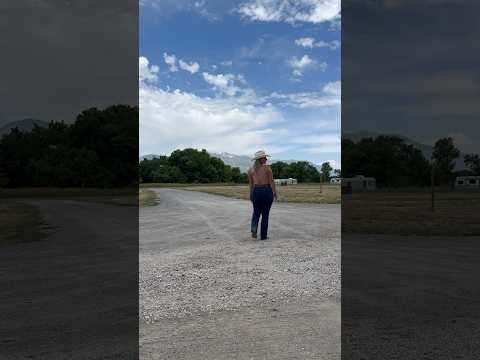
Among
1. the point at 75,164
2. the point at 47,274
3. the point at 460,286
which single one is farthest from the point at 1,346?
the point at 75,164

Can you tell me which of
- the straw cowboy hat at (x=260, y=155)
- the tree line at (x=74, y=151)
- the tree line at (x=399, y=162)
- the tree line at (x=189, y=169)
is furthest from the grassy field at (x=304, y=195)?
the tree line at (x=189, y=169)

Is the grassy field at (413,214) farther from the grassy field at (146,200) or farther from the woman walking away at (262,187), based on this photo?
the grassy field at (146,200)

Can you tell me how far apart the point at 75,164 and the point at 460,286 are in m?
15.1

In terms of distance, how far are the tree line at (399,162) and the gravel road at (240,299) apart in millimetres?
10850

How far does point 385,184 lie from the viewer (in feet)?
63.7

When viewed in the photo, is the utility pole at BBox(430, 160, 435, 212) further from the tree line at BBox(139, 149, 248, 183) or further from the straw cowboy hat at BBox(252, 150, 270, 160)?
the tree line at BBox(139, 149, 248, 183)

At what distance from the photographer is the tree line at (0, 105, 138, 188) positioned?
15.5 metres

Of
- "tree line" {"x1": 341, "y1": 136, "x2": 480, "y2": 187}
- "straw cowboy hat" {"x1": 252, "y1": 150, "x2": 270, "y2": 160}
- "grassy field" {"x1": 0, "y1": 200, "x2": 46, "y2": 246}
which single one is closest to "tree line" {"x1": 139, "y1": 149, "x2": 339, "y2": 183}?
"tree line" {"x1": 341, "y1": 136, "x2": 480, "y2": 187}

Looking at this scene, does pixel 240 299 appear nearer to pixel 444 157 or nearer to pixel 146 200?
pixel 444 157

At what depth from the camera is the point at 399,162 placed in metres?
19.1

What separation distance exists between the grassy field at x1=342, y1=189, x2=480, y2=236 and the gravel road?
12.1 feet

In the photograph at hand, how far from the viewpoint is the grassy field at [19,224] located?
29.4ft

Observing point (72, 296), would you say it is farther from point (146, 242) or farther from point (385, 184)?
point (385, 184)

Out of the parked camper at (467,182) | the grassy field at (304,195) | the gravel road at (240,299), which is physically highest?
the parked camper at (467,182)
